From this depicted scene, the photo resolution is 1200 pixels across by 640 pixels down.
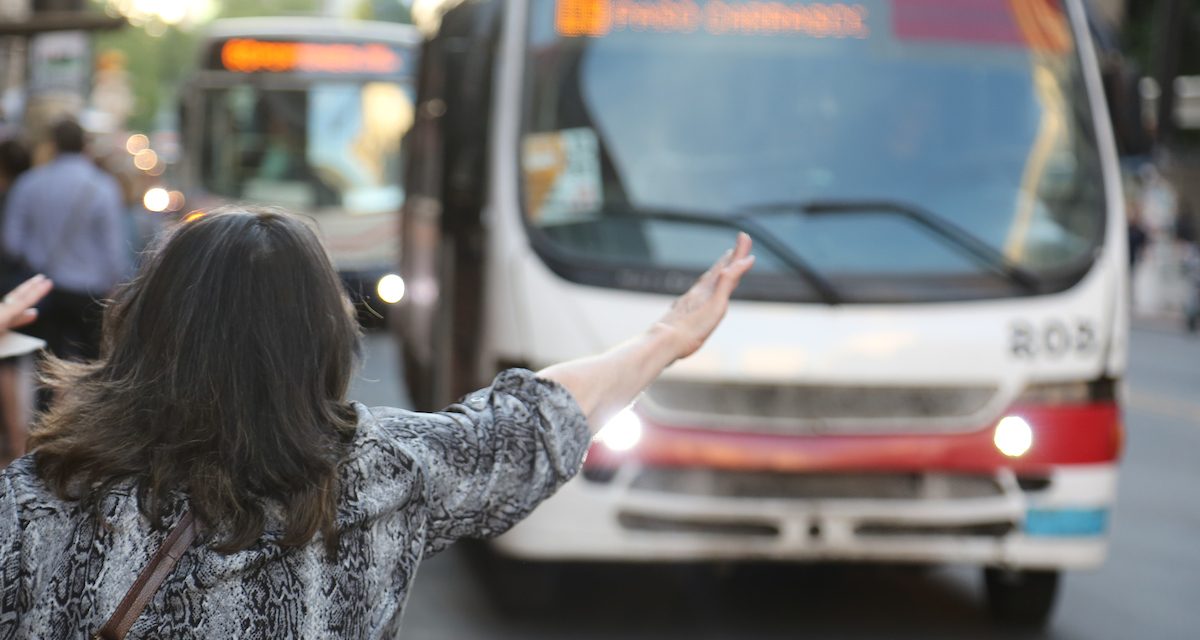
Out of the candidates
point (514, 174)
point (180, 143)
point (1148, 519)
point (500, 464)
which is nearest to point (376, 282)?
point (180, 143)

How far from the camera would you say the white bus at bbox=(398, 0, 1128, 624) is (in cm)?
588

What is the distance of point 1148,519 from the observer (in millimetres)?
9188

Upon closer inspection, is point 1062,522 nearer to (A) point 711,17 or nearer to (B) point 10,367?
(A) point 711,17

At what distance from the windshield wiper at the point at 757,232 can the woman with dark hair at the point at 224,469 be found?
3.81 meters

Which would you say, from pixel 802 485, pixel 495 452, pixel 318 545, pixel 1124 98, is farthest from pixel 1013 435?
pixel 318 545

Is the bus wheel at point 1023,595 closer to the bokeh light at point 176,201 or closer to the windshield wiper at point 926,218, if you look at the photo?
the windshield wiper at point 926,218

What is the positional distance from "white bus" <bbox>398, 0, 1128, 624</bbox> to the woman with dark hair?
3637mm

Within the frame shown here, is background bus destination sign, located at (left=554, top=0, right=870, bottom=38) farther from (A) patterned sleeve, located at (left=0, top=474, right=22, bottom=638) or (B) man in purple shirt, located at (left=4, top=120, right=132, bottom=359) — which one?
(A) patterned sleeve, located at (left=0, top=474, right=22, bottom=638)

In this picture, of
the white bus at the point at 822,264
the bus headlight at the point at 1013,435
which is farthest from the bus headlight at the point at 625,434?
the bus headlight at the point at 1013,435

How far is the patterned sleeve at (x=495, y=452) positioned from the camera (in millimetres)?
2318

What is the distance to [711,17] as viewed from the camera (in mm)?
6430

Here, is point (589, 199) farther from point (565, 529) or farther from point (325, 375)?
point (325, 375)

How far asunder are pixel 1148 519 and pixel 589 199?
14.2ft

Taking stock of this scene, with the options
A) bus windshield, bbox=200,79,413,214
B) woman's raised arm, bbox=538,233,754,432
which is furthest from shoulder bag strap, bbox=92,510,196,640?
bus windshield, bbox=200,79,413,214
